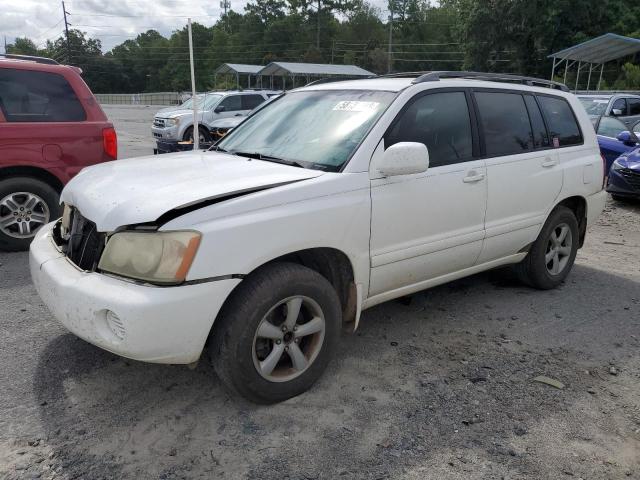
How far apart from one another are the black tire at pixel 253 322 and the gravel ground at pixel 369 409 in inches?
5.1

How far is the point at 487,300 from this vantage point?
4.60 m

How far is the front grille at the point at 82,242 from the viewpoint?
9.27 feet

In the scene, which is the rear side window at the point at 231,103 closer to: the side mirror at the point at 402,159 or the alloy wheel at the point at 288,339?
the side mirror at the point at 402,159

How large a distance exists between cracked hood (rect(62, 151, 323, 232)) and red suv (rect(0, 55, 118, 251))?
2362mm

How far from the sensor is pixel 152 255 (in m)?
2.57

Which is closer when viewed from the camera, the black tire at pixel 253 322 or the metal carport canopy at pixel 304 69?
the black tire at pixel 253 322

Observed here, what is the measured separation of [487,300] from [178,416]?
282 cm

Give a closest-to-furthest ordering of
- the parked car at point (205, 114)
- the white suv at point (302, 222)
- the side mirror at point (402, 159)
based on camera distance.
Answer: the white suv at point (302, 222) < the side mirror at point (402, 159) < the parked car at point (205, 114)

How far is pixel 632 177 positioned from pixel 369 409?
25.1 ft

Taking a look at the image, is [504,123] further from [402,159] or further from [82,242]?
[82,242]

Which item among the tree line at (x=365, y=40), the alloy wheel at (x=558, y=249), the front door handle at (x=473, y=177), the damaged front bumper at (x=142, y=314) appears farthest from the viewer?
the tree line at (x=365, y=40)

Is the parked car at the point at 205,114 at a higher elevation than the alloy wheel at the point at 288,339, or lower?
higher

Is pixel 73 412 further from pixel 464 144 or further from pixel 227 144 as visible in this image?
pixel 464 144

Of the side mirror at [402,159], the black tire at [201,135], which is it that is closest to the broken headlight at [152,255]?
the side mirror at [402,159]
